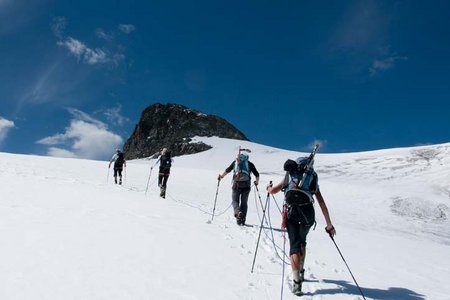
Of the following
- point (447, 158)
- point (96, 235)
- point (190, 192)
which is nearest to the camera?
point (96, 235)

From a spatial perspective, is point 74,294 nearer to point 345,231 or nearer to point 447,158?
point 345,231

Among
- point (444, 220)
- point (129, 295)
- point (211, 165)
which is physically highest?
point (211, 165)

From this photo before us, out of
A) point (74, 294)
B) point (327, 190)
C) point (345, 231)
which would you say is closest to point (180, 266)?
point (74, 294)

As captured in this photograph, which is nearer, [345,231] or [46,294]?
[46,294]

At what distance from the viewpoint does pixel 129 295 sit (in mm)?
4566

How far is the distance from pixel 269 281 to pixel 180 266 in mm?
1520

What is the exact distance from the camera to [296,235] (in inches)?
228

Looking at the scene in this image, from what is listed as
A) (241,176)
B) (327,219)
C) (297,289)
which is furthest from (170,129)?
(297,289)

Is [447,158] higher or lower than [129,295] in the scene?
higher

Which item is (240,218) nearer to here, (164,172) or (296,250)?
(296,250)

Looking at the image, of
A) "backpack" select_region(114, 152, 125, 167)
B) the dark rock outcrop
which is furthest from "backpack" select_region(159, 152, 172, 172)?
the dark rock outcrop

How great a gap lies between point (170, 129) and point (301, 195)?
10130cm

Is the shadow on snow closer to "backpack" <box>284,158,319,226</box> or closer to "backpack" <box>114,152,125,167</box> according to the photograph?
"backpack" <box>284,158,319,226</box>

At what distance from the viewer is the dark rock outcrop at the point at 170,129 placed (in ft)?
315
